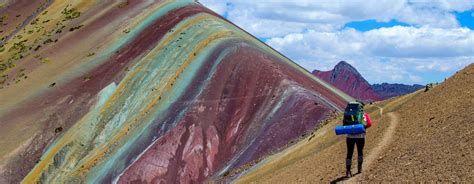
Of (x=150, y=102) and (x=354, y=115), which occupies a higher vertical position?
(x=354, y=115)

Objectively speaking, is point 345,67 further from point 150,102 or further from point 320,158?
point 320,158

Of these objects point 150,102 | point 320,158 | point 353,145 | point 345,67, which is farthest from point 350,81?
point 353,145

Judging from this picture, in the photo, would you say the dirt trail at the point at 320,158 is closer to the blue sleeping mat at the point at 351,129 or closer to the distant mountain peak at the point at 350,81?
the blue sleeping mat at the point at 351,129

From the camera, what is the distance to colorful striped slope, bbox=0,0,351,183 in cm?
4419

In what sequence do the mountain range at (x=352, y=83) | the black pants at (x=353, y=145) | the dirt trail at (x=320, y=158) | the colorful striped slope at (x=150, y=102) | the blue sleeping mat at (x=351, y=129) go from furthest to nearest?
the mountain range at (x=352, y=83) → the colorful striped slope at (x=150, y=102) → the dirt trail at (x=320, y=158) → the black pants at (x=353, y=145) → the blue sleeping mat at (x=351, y=129)

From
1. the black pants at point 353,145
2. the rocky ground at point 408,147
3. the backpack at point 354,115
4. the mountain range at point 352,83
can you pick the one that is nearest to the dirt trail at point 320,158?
the rocky ground at point 408,147

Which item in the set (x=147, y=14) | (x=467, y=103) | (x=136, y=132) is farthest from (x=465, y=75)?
(x=147, y=14)

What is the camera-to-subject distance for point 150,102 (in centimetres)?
5091

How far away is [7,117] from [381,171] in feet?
146

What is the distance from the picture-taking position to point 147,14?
68.3 m

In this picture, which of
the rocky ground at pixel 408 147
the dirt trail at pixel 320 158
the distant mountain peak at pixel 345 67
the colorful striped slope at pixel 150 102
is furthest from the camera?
the distant mountain peak at pixel 345 67

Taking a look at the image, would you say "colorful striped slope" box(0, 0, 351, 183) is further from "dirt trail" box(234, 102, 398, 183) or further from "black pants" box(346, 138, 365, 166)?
"black pants" box(346, 138, 365, 166)

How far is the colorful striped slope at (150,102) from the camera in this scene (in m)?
44.2

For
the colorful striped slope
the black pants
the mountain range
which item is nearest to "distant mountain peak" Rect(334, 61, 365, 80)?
the mountain range
